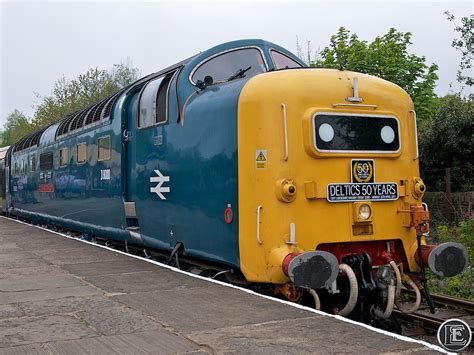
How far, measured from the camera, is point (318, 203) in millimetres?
6039

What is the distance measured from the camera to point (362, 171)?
20.6 ft

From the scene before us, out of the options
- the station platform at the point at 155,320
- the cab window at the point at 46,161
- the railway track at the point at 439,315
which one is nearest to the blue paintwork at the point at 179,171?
the station platform at the point at 155,320

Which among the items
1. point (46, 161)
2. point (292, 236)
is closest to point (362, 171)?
point (292, 236)

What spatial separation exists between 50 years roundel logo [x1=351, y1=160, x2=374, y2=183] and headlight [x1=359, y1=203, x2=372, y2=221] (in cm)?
28

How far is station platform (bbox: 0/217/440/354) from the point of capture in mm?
4098

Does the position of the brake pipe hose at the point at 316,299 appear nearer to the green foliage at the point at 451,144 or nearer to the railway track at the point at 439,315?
the railway track at the point at 439,315

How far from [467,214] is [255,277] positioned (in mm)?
9582

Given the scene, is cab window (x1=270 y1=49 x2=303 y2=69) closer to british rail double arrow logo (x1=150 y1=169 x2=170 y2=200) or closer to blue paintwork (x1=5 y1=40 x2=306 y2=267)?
blue paintwork (x1=5 y1=40 x2=306 y2=267)

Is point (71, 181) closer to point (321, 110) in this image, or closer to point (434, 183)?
point (321, 110)

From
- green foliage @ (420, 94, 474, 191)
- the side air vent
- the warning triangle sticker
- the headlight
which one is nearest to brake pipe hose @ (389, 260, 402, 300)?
the headlight

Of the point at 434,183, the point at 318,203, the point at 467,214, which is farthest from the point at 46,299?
the point at 434,183

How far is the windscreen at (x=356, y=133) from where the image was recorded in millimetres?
6105

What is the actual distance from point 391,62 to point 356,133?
15930 mm

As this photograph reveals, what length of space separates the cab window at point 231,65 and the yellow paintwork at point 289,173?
1.33 m
